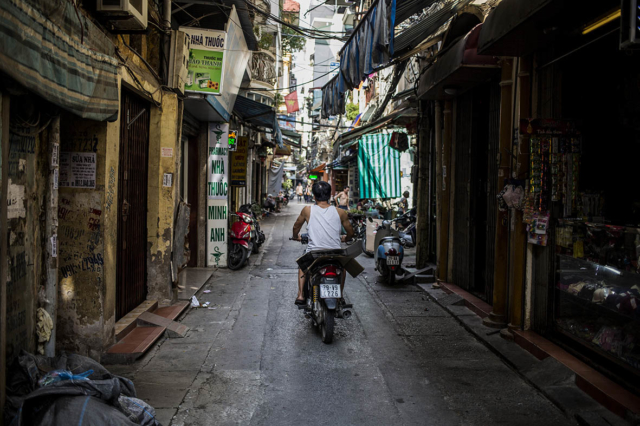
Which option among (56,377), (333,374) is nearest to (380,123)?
(333,374)

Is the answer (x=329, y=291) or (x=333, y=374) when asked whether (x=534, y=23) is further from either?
(x=333, y=374)

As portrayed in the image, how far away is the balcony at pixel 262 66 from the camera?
16.2 m

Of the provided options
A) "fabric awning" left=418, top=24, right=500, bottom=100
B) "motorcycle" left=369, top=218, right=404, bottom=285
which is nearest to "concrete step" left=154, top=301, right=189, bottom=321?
"motorcycle" left=369, top=218, right=404, bottom=285

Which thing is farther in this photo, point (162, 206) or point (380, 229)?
point (380, 229)

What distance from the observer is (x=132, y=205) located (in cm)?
659

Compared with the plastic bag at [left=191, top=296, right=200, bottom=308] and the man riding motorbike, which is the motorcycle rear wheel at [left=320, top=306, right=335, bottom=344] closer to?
the man riding motorbike

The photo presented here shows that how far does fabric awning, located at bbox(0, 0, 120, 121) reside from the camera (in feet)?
9.47

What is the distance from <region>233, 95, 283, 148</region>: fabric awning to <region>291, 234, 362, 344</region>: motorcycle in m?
7.21

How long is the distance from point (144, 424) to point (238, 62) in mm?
8558

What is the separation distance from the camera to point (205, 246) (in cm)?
1091

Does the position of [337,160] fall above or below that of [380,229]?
above

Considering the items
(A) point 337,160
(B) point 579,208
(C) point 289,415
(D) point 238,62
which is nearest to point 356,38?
(D) point 238,62

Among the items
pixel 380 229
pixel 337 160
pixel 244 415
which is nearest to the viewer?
pixel 244 415

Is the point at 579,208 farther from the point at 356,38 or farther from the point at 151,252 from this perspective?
the point at 151,252
